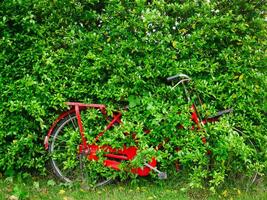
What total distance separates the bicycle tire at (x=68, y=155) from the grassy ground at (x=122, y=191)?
152 mm

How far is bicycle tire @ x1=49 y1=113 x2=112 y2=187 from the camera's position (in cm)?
525

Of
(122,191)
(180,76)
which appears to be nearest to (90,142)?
(122,191)

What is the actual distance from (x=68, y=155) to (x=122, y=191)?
34.8 inches

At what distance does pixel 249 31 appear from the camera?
5.40 meters

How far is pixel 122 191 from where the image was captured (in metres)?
5.27

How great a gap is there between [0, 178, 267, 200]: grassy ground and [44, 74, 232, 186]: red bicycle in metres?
0.20

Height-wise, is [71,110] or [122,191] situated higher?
[71,110]

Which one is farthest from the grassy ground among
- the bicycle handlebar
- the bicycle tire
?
the bicycle handlebar

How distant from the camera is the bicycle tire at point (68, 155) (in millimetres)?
5254

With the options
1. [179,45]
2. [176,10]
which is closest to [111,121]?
[179,45]

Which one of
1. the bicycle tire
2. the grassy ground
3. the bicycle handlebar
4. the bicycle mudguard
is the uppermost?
the bicycle handlebar

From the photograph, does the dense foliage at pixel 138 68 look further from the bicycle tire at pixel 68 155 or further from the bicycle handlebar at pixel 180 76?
the bicycle tire at pixel 68 155

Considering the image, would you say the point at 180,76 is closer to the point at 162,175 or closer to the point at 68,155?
the point at 162,175

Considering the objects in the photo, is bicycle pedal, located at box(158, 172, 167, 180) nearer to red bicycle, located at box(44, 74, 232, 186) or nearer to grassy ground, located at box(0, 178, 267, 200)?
red bicycle, located at box(44, 74, 232, 186)
